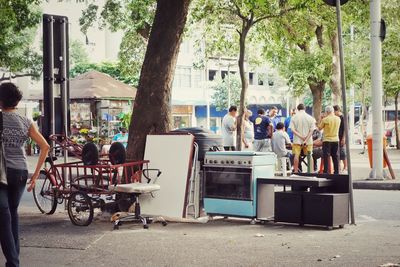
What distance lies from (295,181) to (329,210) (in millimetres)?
663

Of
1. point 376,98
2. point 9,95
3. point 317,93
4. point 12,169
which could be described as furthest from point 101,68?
point 12,169

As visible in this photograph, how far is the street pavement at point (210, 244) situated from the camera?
853 centimetres

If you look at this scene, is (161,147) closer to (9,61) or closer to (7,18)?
(7,18)

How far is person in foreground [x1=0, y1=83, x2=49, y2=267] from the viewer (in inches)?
282

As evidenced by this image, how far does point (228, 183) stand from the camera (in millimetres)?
11734

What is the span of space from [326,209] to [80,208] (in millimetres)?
3562

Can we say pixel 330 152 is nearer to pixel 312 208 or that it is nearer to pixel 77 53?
pixel 312 208

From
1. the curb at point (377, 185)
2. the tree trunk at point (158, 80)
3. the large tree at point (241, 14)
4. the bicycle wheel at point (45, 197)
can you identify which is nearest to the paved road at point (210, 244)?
the bicycle wheel at point (45, 197)

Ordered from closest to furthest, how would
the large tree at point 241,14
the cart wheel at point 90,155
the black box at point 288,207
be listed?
the black box at point 288,207, the cart wheel at point 90,155, the large tree at point 241,14

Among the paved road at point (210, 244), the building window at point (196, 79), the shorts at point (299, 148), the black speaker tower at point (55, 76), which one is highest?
the building window at point (196, 79)

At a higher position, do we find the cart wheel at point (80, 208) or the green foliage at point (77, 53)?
the green foliage at point (77, 53)

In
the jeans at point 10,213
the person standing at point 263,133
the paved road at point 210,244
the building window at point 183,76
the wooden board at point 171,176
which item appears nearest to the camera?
the jeans at point 10,213

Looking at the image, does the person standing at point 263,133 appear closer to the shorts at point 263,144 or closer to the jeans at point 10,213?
the shorts at point 263,144

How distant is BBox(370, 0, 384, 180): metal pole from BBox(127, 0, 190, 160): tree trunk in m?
7.41
